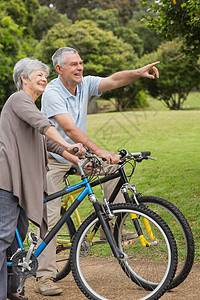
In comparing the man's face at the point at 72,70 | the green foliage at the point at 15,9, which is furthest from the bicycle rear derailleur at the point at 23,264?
the green foliage at the point at 15,9

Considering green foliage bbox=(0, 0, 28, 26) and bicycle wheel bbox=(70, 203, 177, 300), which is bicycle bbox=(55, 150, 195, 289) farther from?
green foliage bbox=(0, 0, 28, 26)

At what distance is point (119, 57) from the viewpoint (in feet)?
84.8

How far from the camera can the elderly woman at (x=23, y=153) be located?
3391 mm

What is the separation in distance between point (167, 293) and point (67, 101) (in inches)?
76.6

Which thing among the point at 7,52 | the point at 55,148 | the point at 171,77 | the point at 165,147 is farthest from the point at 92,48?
the point at 55,148

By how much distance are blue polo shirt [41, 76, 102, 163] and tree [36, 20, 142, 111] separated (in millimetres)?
20395

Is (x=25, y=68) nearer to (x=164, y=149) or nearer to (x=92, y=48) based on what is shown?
(x=164, y=149)

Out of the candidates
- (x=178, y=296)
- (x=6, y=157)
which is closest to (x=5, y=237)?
(x=6, y=157)

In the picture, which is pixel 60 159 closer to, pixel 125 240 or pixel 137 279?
pixel 125 240

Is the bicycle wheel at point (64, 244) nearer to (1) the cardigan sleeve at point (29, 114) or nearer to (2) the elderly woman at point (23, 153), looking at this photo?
(2) the elderly woman at point (23, 153)

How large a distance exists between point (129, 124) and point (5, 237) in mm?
14413

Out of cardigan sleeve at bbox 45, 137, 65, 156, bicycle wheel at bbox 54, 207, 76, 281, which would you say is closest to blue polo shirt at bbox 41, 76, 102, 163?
cardigan sleeve at bbox 45, 137, 65, 156

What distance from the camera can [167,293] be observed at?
3834mm

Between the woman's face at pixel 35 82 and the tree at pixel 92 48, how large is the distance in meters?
21.3
